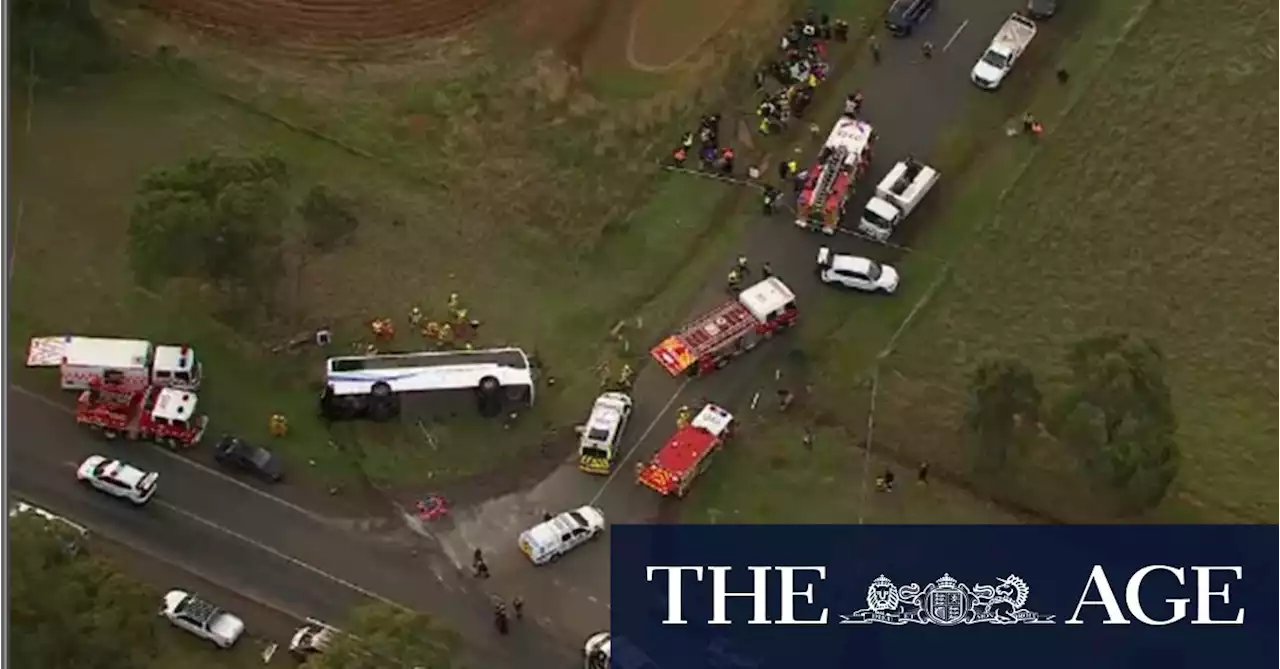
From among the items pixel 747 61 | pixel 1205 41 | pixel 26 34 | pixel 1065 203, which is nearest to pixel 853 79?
pixel 747 61

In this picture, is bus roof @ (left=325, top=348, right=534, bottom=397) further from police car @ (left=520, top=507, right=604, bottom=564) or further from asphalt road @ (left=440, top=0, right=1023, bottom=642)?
police car @ (left=520, top=507, right=604, bottom=564)

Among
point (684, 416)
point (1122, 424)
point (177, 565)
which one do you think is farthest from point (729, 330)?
point (177, 565)

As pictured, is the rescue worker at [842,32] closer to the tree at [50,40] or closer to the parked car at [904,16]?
the parked car at [904,16]

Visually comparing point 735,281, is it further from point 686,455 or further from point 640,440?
point 686,455

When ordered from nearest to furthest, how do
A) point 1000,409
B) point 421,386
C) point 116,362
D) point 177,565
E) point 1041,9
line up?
1. point 177,565
2. point 1000,409
3. point 116,362
4. point 421,386
5. point 1041,9

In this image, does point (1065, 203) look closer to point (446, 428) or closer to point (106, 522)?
point (446, 428)
